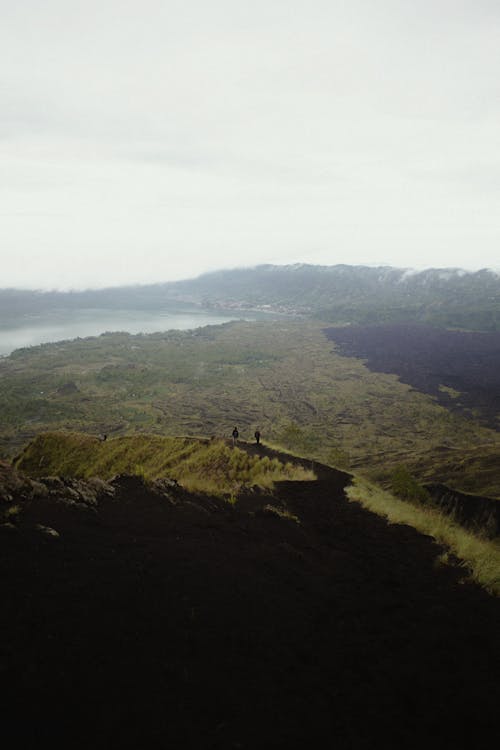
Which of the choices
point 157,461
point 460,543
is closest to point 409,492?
point 460,543

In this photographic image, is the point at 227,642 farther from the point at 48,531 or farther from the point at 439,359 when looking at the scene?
the point at 439,359

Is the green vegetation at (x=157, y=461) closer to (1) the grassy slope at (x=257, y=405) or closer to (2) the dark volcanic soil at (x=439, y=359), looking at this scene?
(1) the grassy slope at (x=257, y=405)

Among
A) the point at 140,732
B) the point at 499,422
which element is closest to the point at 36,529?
the point at 140,732

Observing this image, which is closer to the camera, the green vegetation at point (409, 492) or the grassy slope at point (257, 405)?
the green vegetation at point (409, 492)

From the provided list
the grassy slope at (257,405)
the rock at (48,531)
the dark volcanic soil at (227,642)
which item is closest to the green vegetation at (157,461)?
the dark volcanic soil at (227,642)

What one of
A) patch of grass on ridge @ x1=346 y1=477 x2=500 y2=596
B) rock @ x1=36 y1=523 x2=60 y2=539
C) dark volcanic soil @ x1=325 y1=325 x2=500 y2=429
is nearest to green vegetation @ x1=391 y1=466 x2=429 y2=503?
patch of grass on ridge @ x1=346 y1=477 x2=500 y2=596

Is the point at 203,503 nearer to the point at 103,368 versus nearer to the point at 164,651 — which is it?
the point at 164,651
